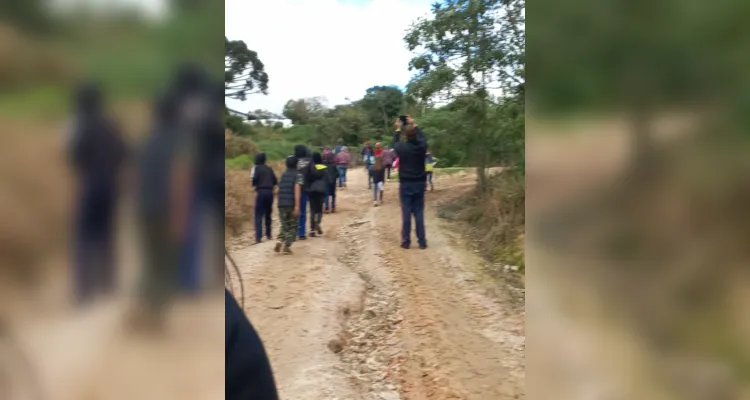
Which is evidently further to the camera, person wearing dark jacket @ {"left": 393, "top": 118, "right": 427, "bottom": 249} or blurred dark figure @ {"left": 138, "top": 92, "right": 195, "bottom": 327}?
person wearing dark jacket @ {"left": 393, "top": 118, "right": 427, "bottom": 249}

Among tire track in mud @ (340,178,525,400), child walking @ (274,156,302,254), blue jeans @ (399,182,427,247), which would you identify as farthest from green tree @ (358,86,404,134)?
child walking @ (274,156,302,254)

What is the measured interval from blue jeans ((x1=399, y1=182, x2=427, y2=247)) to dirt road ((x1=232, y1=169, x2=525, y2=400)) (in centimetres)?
6

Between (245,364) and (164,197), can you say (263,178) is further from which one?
(245,364)

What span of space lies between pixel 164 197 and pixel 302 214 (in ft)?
9.29

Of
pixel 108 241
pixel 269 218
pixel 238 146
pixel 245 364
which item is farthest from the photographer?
pixel 269 218

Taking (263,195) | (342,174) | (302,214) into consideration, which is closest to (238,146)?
(263,195)

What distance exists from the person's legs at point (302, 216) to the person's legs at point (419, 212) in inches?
45.1

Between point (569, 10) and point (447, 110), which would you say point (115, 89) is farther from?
point (447, 110)

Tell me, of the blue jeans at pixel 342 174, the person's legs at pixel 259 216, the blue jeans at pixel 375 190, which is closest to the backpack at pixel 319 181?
the blue jeans at pixel 342 174

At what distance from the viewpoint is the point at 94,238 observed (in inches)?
51.5

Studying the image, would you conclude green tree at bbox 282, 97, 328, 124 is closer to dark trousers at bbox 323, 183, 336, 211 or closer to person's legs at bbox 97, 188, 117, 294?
person's legs at bbox 97, 188, 117, 294

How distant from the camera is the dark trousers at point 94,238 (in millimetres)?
1296

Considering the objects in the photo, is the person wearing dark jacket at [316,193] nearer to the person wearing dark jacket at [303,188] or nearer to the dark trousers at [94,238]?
the person wearing dark jacket at [303,188]

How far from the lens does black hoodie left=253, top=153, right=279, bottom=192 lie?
3.00m
